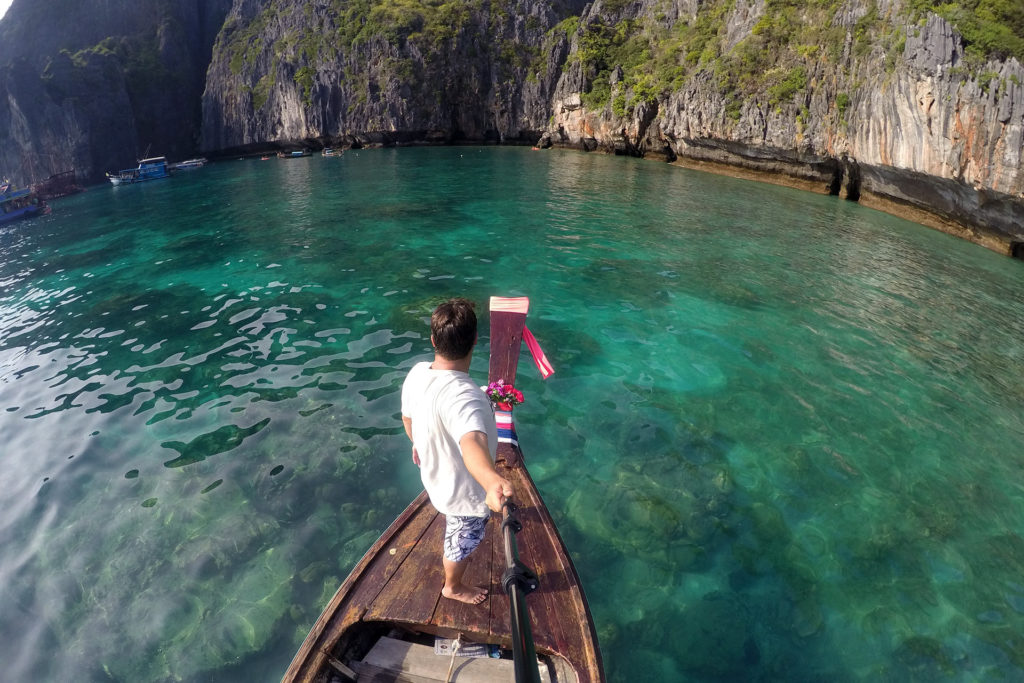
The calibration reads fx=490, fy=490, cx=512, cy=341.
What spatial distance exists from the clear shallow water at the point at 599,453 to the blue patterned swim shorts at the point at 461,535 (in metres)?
2.26

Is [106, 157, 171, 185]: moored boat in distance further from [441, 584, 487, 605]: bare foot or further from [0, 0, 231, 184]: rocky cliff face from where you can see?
[441, 584, 487, 605]: bare foot

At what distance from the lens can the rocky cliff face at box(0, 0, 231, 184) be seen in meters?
71.9

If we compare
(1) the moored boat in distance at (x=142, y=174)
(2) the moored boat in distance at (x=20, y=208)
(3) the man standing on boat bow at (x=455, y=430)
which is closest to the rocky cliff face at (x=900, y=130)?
(3) the man standing on boat bow at (x=455, y=430)

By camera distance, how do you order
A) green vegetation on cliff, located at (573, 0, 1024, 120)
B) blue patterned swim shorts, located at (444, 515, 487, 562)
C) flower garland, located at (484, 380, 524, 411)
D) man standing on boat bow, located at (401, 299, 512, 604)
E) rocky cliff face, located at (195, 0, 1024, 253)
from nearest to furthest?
man standing on boat bow, located at (401, 299, 512, 604)
blue patterned swim shorts, located at (444, 515, 487, 562)
flower garland, located at (484, 380, 524, 411)
rocky cliff face, located at (195, 0, 1024, 253)
green vegetation on cliff, located at (573, 0, 1024, 120)

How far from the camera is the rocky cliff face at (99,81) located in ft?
236

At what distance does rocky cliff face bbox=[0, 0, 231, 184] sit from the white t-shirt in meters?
94.2

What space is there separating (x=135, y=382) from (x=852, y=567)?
42.5 ft

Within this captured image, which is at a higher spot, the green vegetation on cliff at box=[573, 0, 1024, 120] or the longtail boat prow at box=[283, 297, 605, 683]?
the green vegetation on cliff at box=[573, 0, 1024, 120]

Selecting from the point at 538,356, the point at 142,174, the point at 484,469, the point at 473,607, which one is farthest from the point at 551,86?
the point at 484,469

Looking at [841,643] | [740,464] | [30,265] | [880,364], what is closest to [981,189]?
[880,364]

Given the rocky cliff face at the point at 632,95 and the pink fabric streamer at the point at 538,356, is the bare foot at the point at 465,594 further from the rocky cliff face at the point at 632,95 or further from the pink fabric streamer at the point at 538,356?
the rocky cliff face at the point at 632,95

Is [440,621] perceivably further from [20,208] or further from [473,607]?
[20,208]

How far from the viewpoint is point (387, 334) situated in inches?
469

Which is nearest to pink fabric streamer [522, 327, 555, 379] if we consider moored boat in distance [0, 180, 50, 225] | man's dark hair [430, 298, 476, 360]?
man's dark hair [430, 298, 476, 360]
